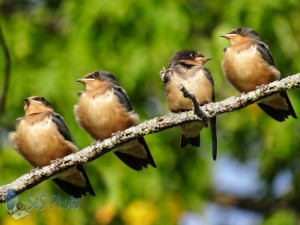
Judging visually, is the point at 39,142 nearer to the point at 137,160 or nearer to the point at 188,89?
the point at 137,160

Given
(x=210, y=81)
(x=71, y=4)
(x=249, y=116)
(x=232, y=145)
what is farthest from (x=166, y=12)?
(x=210, y=81)

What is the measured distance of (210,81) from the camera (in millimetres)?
8164

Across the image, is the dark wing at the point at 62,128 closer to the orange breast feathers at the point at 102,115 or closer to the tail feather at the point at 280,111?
the orange breast feathers at the point at 102,115

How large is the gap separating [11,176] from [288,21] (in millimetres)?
3583

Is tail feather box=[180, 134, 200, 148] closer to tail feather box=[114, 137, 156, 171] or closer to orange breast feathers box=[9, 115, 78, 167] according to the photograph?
tail feather box=[114, 137, 156, 171]

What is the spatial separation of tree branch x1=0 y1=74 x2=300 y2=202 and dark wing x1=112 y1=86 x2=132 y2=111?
3.88 ft

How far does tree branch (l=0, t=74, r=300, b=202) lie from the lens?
711 centimetres

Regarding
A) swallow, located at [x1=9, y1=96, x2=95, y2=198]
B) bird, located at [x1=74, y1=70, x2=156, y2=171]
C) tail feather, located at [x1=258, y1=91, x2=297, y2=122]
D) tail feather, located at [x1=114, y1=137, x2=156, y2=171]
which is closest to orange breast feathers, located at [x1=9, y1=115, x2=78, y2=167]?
swallow, located at [x1=9, y1=96, x2=95, y2=198]

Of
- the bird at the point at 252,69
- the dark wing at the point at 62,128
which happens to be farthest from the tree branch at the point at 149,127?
the dark wing at the point at 62,128

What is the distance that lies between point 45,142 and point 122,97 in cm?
69

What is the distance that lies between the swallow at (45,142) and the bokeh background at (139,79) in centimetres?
244

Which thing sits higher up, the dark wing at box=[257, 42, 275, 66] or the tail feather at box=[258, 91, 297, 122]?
the dark wing at box=[257, 42, 275, 66]

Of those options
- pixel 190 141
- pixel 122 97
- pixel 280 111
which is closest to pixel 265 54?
pixel 280 111

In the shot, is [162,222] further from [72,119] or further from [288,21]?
[288,21]
